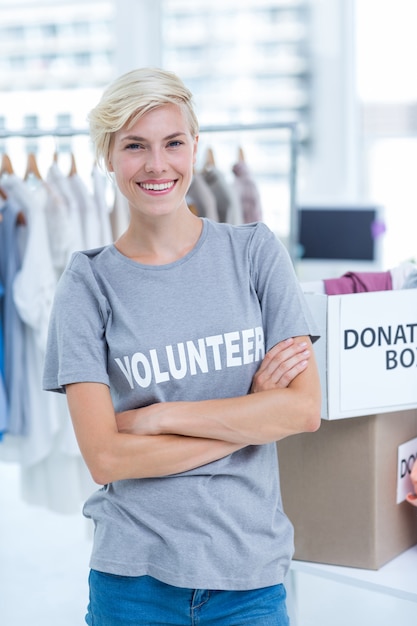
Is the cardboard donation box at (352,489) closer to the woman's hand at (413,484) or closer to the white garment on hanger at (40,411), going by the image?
the woman's hand at (413,484)

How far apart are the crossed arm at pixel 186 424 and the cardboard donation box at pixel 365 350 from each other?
0.21 m

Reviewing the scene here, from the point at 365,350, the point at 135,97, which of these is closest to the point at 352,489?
the point at 365,350

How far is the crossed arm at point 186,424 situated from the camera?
136cm

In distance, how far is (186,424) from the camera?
1.37 m

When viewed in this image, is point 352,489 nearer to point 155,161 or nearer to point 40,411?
point 155,161

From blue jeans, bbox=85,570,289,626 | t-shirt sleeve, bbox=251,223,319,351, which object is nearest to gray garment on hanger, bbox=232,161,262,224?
t-shirt sleeve, bbox=251,223,319,351

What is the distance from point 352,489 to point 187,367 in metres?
0.55

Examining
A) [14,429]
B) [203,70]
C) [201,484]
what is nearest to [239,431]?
[201,484]

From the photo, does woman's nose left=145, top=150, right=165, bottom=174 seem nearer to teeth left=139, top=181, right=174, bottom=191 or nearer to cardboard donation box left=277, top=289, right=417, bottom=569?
teeth left=139, top=181, right=174, bottom=191

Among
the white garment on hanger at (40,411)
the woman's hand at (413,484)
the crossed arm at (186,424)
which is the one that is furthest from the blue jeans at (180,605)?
the white garment on hanger at (40,411)

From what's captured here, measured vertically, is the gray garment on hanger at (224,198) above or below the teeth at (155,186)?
below

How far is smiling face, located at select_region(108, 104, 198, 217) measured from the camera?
1391 millimetres

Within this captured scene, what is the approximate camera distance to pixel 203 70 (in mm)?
4961

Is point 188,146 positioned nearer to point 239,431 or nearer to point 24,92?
point 239,431
